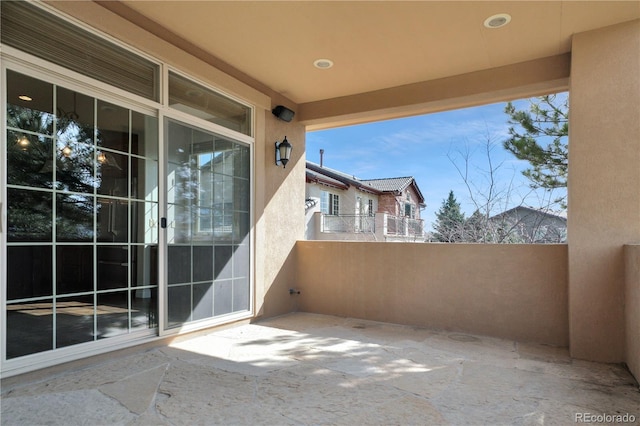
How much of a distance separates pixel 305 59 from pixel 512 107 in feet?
13.0

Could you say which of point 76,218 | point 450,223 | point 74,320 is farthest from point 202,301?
point 450,223

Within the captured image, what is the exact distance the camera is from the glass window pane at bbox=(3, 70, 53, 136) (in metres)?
2.53

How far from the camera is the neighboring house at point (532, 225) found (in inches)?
230

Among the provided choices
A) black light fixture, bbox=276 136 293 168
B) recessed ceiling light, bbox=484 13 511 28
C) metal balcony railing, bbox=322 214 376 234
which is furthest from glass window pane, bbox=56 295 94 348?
metal balcony railing, bbox=322 214 376 234

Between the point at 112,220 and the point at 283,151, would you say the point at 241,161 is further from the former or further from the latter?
the point at 112,220

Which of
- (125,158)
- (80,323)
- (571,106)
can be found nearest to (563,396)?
(571,106)

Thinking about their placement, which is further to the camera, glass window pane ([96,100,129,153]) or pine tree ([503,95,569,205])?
pine tree ([503,95,569,205])

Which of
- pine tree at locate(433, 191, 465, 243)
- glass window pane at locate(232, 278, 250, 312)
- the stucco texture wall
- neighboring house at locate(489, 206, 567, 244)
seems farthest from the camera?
pine tree at locate(433, 191, 465, 243)

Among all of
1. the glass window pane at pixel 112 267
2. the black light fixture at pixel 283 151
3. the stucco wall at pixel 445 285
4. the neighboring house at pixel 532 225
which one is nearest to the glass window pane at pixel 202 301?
the glass window pane at pixel 112 267

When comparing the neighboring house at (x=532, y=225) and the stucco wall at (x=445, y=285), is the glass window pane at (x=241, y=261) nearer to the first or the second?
the stucco wall at (x=445, y=285)

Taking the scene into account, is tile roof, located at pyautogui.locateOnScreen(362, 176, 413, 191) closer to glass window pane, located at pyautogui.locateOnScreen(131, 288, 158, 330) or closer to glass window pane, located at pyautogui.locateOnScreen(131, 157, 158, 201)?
glass window pane, located at pyautogui.locateOnScreen(131, 157, 158, 201)

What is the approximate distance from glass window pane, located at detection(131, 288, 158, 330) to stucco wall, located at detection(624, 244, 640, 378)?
378 cm

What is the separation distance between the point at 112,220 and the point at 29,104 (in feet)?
3.21

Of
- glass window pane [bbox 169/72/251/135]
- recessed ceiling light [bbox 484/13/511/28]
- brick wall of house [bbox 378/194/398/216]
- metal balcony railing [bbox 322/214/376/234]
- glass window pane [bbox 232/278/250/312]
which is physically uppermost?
recessed ceiling light [bbox 484/13/511/28]
